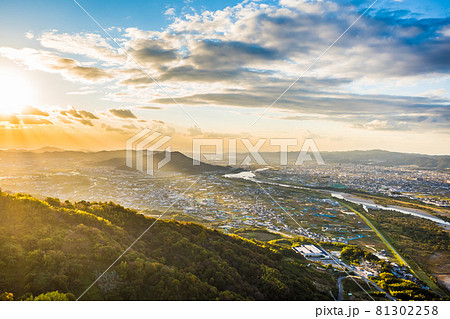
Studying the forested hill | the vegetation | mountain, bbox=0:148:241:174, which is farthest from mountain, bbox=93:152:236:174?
the vegetation

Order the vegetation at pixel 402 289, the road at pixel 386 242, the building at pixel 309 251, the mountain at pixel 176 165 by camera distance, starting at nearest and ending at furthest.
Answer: the vegetation at pixel 402 289, the building at pixel 309 251, the road at pixel 386 242, the mountain at pixel 176 165

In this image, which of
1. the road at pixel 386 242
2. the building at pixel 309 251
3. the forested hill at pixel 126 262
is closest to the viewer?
the forested hill at pixel 126 262

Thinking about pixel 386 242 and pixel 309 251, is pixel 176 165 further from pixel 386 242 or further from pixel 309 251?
pixel 309 251

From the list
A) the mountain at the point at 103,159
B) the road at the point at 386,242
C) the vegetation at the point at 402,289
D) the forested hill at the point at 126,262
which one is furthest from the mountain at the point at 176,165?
the vegetation at the point at 402,289

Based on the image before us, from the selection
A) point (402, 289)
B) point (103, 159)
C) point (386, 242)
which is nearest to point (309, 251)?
point (402, 289)

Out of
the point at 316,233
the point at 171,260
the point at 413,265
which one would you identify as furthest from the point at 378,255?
the point at 171,260

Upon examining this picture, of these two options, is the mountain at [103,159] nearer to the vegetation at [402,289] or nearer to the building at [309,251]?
the building at [309,251]

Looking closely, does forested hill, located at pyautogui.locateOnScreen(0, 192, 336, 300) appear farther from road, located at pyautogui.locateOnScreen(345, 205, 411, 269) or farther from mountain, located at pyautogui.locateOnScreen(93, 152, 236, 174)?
mountain, located at pyautogui.locateOnScreen(93, 152, 236, 174)

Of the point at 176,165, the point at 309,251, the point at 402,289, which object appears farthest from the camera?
the point at 176,165
